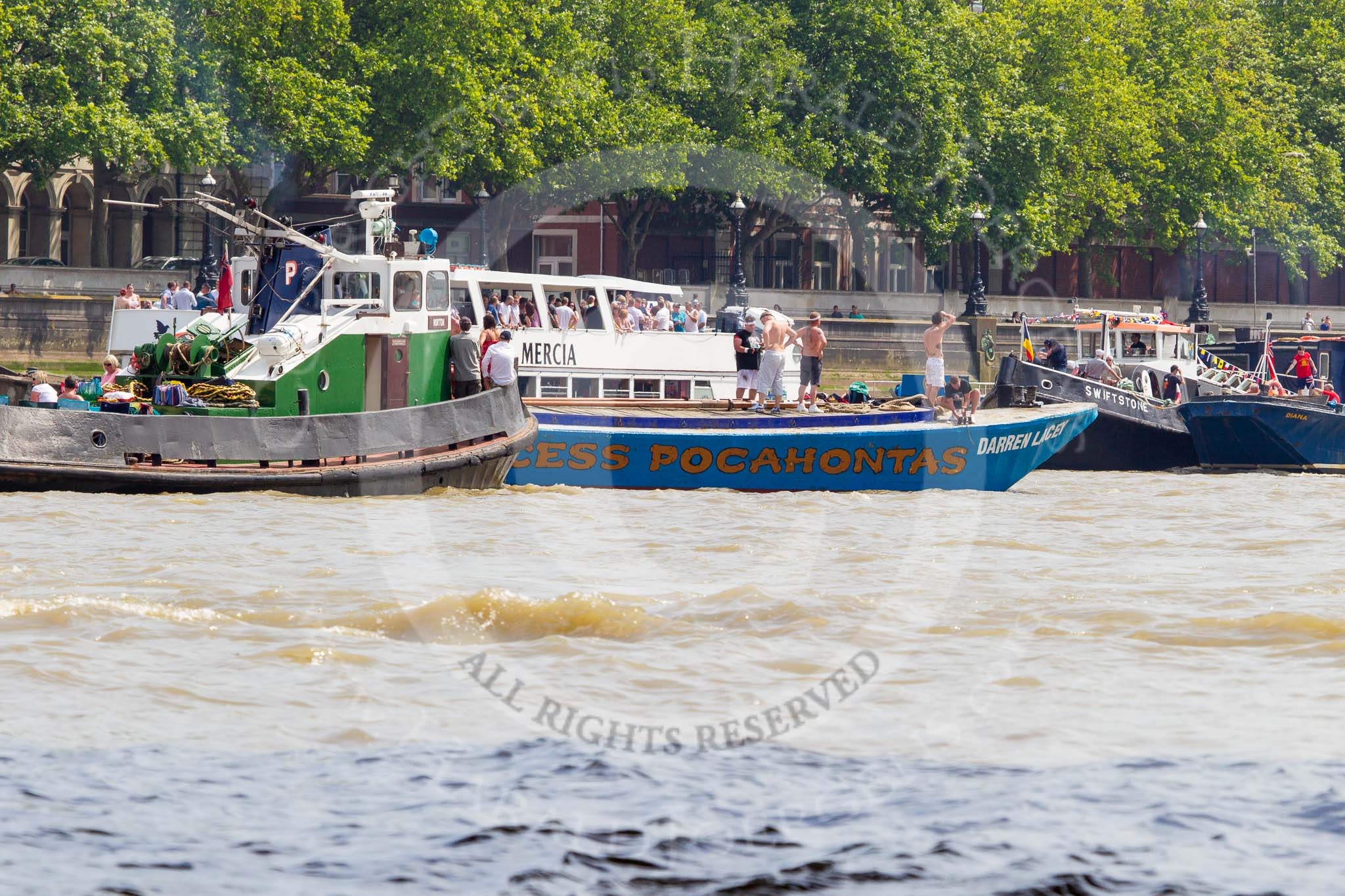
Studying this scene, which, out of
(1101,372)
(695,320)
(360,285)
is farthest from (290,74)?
(360,285)

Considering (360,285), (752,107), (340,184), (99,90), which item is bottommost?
(360,285)

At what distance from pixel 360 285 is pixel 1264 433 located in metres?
18.4

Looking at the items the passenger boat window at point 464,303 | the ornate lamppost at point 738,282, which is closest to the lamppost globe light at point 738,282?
the ornate lamppost at point 738,282

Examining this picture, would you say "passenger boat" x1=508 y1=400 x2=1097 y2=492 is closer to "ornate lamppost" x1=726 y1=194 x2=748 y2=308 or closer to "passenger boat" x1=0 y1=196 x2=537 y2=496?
"passenger boat" x1=0 y1=196 x2=537 y2=496

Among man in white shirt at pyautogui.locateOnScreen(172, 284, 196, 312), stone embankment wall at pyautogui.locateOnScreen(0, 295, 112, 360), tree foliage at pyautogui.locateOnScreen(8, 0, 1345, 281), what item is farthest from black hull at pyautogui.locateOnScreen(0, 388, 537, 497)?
tree foliage at pyautogui.locateOnScreen(8, 0, 1345, 281)

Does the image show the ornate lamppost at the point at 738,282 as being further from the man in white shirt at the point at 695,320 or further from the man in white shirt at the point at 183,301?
the man in white shirt at the point at 183,301

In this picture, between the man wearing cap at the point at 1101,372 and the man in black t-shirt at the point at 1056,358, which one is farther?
the man wearing cap at the point at 1101,372

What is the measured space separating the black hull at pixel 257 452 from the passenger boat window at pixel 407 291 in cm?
140

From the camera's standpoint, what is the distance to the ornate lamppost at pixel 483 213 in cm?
4809

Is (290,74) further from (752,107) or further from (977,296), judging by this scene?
(977,296)

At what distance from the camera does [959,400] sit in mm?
23062

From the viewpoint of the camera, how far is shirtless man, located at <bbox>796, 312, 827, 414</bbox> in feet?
72.9

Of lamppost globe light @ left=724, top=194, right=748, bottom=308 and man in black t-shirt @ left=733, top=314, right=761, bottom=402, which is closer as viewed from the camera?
man in black t-shirt @ left=733, top=314, right=761, bottom=402

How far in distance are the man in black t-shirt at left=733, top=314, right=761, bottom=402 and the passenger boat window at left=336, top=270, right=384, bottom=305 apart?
217 inches
